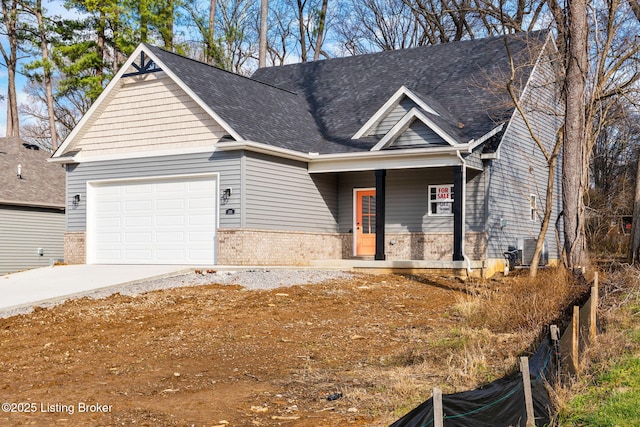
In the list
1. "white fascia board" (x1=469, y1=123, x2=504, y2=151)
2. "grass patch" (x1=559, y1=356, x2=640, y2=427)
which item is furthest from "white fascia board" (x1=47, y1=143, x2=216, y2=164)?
"grass patch" (x1=559, y1=356, x2=640, y2=427)

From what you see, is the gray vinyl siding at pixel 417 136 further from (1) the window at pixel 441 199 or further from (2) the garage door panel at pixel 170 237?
(2) the garage door panel at pixel 170 237

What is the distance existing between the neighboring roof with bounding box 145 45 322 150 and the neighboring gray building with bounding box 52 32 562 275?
6cm

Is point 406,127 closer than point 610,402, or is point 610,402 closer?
point 610,402

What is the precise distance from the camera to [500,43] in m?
23.3

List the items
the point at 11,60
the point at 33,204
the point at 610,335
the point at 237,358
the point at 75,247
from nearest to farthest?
the point at 610,335
the point at 237,358
the point at 75,247
the point at 33,204
the point at 11,60

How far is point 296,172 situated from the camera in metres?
20.2

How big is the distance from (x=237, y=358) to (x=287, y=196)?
36.3ft

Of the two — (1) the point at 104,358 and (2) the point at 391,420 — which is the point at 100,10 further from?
(2) the point at 391,420

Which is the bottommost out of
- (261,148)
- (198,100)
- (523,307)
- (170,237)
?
(523,307)

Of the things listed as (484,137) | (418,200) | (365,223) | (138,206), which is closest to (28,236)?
(138,206)

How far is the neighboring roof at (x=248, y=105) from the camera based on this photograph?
1894cm

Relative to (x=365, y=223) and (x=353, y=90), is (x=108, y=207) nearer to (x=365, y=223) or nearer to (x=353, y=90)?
(x=365, y=223)

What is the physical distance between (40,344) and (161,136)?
33.7 ft

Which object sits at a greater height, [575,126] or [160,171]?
[575,126]
